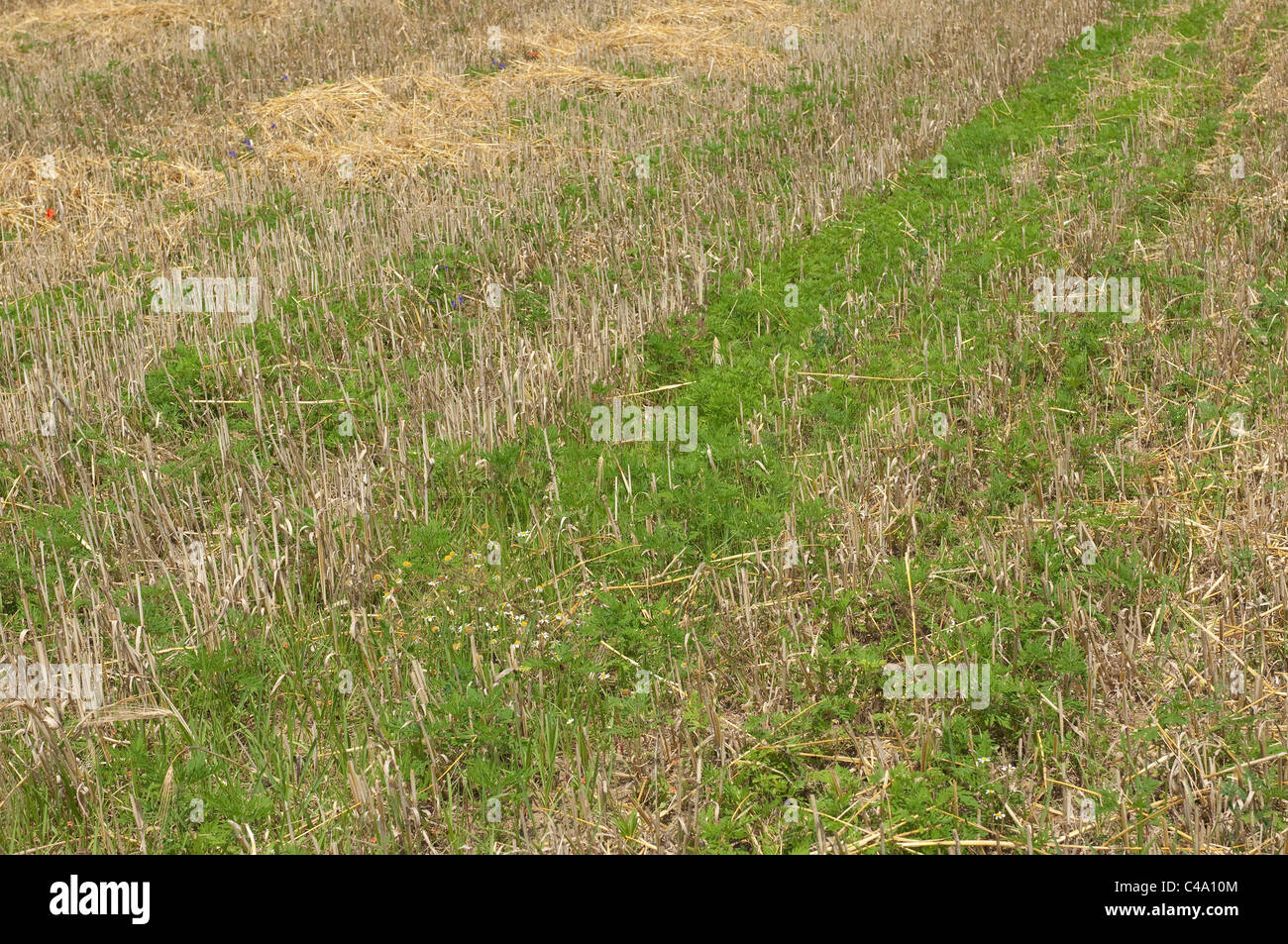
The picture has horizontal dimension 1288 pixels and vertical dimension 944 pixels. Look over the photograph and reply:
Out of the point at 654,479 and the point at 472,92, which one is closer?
the point at 654,479

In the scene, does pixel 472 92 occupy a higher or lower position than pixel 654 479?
higher

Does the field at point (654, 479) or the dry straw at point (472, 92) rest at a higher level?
the dry straw at point (472, 92)

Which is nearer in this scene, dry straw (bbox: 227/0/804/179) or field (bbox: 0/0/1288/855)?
field (bbox: 0/0/1288/855)

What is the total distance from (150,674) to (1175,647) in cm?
334

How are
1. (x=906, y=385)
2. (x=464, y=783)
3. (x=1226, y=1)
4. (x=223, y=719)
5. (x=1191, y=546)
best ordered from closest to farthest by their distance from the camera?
(x=464, y=783) → (x=223, y=719) → (x=1191, y=546) → (x=906, y=385) → (x=1226, y=1)

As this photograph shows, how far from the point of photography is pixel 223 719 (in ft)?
11.6

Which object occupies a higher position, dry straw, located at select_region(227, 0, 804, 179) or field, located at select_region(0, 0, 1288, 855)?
dry straw, located at select_region(227, 0, 804, 179)

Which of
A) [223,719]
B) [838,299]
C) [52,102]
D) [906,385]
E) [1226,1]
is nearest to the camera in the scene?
[223,719]

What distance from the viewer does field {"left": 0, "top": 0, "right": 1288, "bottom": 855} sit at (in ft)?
10.5

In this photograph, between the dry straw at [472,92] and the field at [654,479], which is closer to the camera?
the field at [654,479]

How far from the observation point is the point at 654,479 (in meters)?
4.64

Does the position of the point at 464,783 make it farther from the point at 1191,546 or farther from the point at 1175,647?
the point at 1191,546

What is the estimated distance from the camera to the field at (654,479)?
10.5 ft

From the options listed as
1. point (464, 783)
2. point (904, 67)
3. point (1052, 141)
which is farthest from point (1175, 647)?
point (904, 67)
